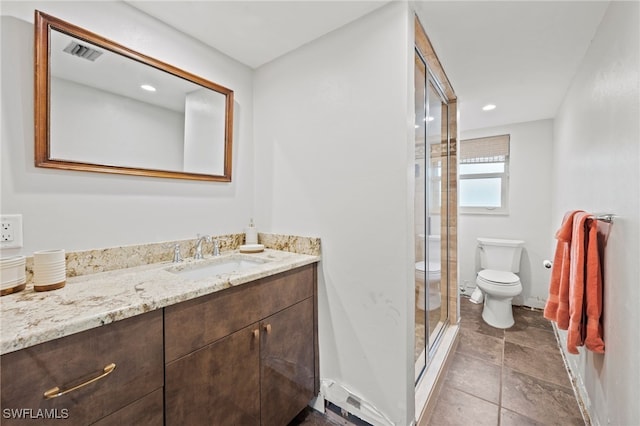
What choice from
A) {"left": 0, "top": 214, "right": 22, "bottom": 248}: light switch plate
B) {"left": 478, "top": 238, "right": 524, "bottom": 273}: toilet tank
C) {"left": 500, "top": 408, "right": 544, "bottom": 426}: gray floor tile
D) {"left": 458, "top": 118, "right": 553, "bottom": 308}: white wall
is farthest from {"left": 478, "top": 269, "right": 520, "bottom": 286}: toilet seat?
{"left": 0, "top": 214, "right": 22, "bottom": 248}: light switch plate

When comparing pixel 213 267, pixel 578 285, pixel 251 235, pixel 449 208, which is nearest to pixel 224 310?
pixel 213 267

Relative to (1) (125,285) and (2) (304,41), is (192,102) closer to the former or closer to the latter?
(2) (304,41)

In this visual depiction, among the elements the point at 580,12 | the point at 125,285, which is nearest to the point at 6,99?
the point at 125,285

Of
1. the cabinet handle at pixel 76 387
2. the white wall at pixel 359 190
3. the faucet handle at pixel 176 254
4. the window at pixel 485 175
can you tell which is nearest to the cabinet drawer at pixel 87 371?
the cabinet handle at pixel 76 387

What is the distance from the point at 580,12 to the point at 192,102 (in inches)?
85.6

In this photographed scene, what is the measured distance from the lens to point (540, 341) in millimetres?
2295

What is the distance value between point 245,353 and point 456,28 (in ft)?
6.73

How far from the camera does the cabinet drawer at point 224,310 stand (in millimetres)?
914

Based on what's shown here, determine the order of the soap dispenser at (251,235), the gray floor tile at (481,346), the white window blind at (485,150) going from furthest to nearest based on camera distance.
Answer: the white window blind at (485,150), the gray floor tile at (481,346), the soap dispenser at (251,235)

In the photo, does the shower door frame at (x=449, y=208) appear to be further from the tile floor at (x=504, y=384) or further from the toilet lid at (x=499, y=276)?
the toilet lid at (x=499, y=276)

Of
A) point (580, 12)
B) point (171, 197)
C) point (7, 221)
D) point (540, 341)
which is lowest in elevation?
point (540, 341)

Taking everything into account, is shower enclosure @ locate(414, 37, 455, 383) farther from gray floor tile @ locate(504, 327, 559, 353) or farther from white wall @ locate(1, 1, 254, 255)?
white wall @ locate(1, 1, 254, 255)

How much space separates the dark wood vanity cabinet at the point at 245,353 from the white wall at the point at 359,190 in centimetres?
17

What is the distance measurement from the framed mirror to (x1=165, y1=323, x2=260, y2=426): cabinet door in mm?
957
